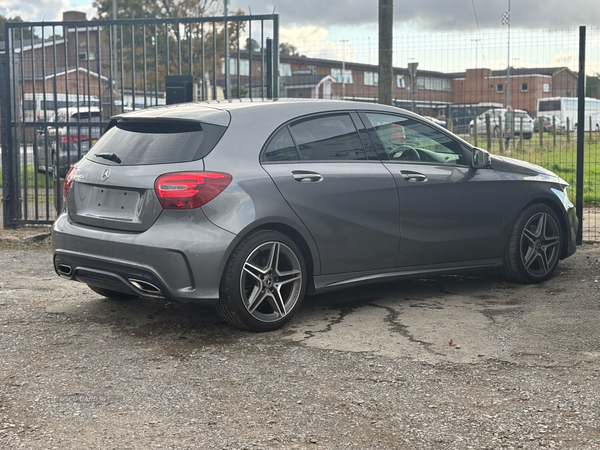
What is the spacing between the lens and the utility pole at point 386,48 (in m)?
11.4

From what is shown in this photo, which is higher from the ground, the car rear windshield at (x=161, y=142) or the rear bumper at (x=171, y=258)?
the car rear windshield at (x=161, y=142)

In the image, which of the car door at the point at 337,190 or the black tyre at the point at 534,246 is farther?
the black tyre at the point at 534,246

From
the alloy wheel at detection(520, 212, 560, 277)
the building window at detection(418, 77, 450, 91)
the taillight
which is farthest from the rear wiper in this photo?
the building window at detection(418, 77, 450, 91)

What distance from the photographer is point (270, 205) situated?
529 cm

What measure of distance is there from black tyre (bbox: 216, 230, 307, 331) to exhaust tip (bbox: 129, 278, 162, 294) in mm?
411

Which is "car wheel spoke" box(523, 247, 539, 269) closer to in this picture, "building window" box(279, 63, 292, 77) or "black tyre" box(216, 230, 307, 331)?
"black tyre" box(216, 230, 307, 331)

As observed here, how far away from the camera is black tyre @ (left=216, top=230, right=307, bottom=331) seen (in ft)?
17.0

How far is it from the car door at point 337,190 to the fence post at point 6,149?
6.07m

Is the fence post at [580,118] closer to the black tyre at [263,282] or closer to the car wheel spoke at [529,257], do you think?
the car wheel spoke at [529,257]

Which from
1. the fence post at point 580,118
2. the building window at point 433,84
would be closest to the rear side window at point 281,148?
the fence post at point 580,118

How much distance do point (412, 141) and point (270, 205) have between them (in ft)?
5.32

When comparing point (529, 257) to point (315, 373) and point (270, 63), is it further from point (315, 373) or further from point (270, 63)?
point (270, 63)

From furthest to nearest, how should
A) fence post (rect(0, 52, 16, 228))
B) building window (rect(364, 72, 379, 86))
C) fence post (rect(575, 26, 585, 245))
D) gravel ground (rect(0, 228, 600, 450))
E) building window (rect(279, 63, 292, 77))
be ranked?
building window (rect(279, 63, 292, 77)) < building window (rect(364, 72, 379, 86)) < fence post (rect(0, 52, 16, 228)) < fence post (rect(575, 26, 585, 245)) < gravel ground (rect(0, 228, 600, 450))

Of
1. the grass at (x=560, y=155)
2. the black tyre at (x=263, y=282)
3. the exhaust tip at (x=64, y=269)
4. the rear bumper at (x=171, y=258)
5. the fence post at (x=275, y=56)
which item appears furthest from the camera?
the grass at (x=560, y=155)
